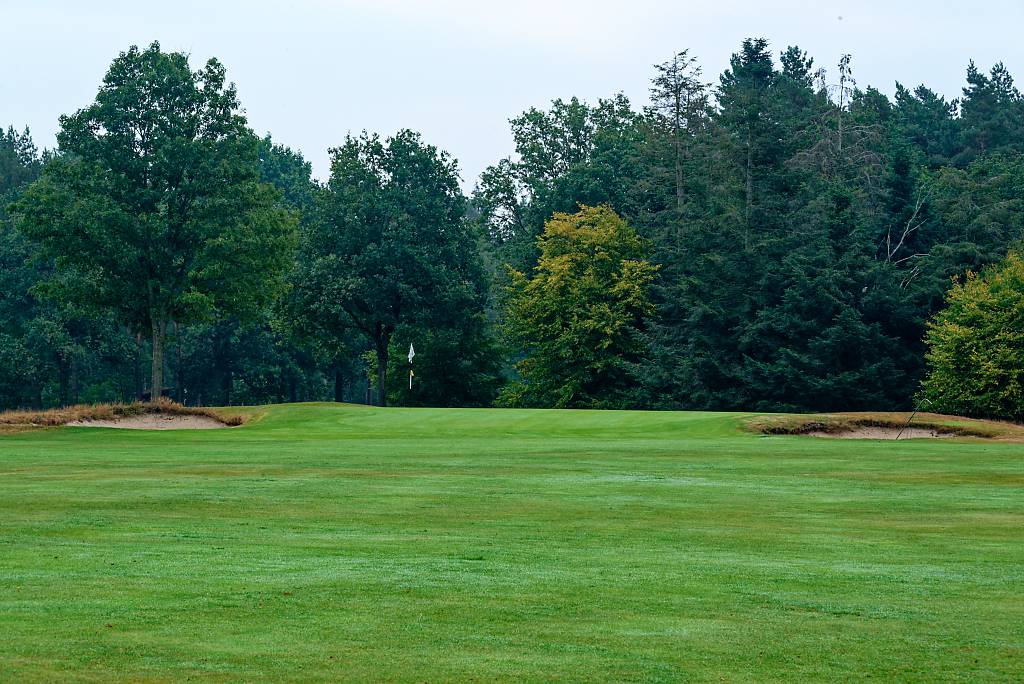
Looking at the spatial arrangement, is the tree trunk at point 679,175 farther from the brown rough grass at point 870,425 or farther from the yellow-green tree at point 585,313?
the brown rough grass at point 870,425

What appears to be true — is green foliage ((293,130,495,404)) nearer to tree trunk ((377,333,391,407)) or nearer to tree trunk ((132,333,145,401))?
tree trunk ((377,333,391,407))

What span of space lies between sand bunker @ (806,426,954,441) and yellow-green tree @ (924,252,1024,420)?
18602mm

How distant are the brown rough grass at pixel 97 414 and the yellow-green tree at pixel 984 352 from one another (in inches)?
1399

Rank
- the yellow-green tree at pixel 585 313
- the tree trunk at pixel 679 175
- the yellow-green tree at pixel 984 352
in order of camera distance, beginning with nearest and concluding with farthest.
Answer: the yellow-green tree at pixel 984 352 → the yellow-green tree at pixel 585 313 → the tree trunk at pixel 679 175

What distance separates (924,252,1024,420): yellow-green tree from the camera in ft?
215

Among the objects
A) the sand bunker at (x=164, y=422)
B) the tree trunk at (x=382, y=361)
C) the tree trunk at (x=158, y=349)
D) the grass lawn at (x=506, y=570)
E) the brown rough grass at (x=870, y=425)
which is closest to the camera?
the grass lawn at (x=506, y=570)

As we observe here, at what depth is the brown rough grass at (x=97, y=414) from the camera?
Result: 1975 inches

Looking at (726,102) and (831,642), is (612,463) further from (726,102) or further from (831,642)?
(726,102)

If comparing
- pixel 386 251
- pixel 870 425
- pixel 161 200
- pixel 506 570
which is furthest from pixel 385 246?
pixel 506 570

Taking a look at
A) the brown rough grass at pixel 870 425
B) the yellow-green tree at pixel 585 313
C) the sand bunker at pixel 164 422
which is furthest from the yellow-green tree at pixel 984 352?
the sand bunker at pixel 164 422

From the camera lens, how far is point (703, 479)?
28.7 meters

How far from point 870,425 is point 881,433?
2.67ft

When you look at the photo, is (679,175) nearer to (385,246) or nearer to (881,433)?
(385,246)

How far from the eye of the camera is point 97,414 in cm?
5388
